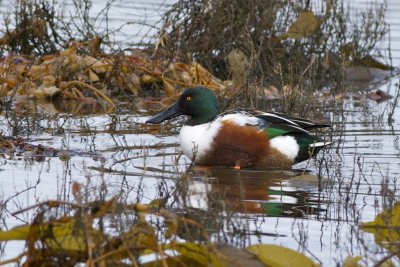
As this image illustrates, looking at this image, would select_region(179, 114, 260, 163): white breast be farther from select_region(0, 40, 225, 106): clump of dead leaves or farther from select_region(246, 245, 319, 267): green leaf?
select_region(246, 245, 319, 267): green leaf

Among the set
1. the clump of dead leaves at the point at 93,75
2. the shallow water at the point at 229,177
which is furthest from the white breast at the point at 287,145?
the clump of dead leaves at the point at 93,75

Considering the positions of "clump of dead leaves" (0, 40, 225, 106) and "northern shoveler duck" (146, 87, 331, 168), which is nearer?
"northern shoveler duck" (146, 87, 331, 168)

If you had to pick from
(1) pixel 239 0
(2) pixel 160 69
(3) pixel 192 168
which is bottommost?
(3) pixel 192 168

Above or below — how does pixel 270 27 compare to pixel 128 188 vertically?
above

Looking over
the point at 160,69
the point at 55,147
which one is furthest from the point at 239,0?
the point at 55,147

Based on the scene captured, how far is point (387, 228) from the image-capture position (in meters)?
4.47

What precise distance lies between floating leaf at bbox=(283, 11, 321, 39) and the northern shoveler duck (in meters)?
3.52

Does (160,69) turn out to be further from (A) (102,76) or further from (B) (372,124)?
(B) (372,124)

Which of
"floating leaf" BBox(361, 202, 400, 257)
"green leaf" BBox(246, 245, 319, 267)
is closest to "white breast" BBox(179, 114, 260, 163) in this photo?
"floating leaf" BBox(361, 202, 400, 257)

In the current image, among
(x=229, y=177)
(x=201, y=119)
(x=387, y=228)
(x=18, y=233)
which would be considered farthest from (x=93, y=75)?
(x=18, y=233)

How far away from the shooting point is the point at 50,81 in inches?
404

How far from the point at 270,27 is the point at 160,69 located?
1467 mm

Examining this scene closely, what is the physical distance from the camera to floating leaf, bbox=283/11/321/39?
439 inches

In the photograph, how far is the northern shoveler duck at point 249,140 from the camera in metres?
7.60
